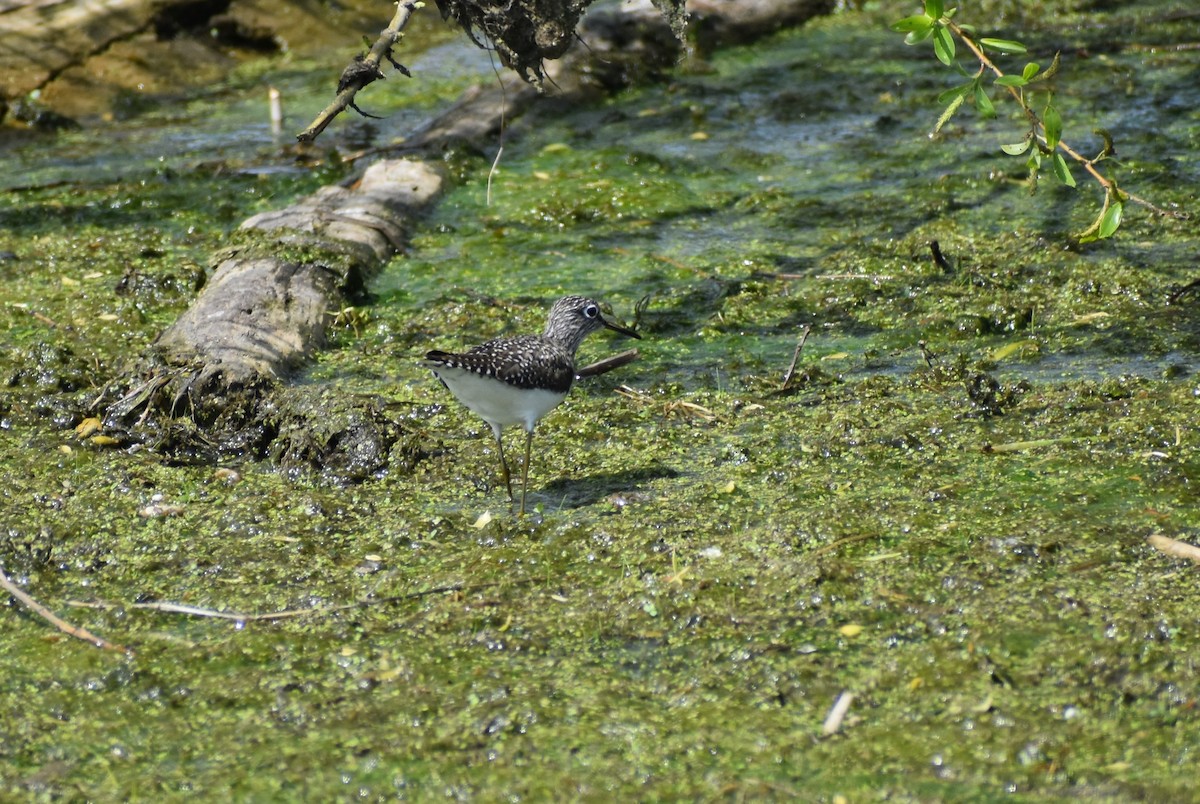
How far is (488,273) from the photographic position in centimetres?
748

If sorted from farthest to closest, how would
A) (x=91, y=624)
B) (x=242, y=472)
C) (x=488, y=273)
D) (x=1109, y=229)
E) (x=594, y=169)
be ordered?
(x=594, y=169), (x=488, y=273), (x=242, y=472), (x=1109, y=229), (x=91, y=624)

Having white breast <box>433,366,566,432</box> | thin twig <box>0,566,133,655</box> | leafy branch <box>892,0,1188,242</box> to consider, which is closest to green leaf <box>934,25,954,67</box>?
leafy branch <box>892,0,1188,242</box>

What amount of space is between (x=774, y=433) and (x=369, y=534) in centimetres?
172

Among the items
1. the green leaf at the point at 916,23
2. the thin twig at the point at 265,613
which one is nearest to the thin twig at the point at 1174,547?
the green leaf at the point at 916,23

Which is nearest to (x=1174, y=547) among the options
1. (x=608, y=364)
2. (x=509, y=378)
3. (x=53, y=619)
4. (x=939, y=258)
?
(x=509, y=378)

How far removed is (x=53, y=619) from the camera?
4.28m

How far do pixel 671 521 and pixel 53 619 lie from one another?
208 cm

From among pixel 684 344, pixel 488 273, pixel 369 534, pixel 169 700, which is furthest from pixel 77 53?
pixel 169 700

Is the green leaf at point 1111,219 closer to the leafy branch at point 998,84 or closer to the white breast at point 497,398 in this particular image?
the leafy branch at point 998,84

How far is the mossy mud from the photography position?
3.66 metres

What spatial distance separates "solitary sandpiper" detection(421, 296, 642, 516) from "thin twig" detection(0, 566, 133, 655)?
1381mm

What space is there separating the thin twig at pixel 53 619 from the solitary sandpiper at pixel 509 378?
1.38 m

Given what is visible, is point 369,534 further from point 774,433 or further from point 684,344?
point 684,344

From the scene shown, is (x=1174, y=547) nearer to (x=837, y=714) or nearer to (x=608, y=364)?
(x=837, y=714)
